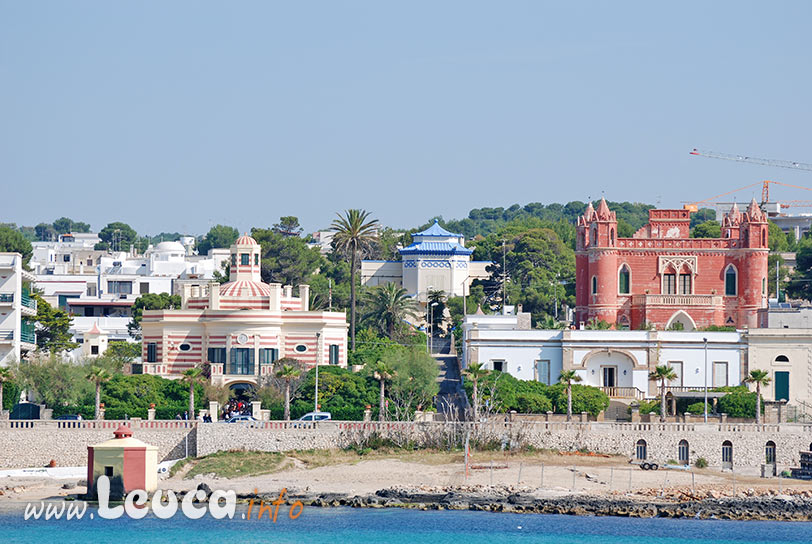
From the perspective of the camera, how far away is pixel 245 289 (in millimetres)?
97562

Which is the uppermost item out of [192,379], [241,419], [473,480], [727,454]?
[192,379]

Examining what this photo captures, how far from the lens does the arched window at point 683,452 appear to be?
8112cm

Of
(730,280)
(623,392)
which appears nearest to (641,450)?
(623,392)

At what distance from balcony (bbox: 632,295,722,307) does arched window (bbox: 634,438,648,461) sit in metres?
23.6

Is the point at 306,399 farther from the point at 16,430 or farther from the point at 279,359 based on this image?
the point at 16,430

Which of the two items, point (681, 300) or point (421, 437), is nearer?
point (421, 437)

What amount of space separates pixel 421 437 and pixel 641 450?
33.0ft

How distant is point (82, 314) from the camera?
152m

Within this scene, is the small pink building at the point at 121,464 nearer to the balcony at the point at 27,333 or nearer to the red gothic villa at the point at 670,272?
the balcony at the point at 27,333

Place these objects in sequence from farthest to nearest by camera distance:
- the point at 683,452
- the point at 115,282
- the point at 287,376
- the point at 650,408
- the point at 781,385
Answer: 1. the point at 115,282
2. the point at 781,385
3. the point at 650,408
4. the point at 287,376
5. the point at 683,452

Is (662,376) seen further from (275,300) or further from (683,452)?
(275,300)

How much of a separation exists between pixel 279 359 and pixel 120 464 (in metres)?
23.6

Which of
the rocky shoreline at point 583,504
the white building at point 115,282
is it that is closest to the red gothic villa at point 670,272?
the rocky shoreline at point 583,504

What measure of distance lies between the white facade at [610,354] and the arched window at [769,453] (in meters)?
11.4
